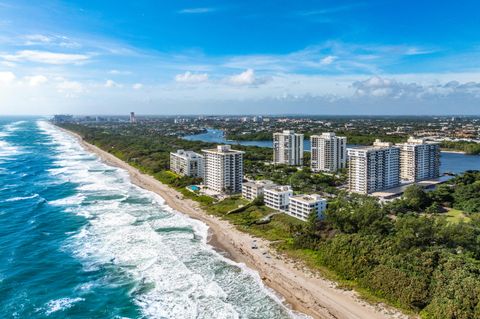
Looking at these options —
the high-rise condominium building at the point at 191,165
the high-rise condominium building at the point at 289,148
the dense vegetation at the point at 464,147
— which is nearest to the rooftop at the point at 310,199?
the high-rise condominium building at the point at 191,165

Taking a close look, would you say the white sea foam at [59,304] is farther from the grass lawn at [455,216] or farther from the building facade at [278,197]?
the grass lawn at [455,216]

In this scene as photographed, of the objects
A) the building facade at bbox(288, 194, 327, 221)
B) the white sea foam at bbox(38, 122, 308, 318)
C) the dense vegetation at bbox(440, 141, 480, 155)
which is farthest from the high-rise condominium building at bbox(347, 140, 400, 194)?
the dense vegetation at bbox(440, 141, 480, 155)

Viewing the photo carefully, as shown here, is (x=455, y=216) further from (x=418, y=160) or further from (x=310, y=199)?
(x=418, y=160)

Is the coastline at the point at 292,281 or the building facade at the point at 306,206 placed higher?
the building facade at the point at 306,206

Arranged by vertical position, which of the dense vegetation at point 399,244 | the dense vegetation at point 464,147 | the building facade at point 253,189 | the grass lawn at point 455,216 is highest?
the dense vegetation at point 464,147

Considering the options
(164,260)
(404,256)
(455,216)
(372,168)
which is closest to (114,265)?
(164,260)

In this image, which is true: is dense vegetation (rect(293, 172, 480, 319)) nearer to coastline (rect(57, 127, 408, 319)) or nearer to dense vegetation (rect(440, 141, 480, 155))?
coastline (rect(57, 127, 408, 319))
